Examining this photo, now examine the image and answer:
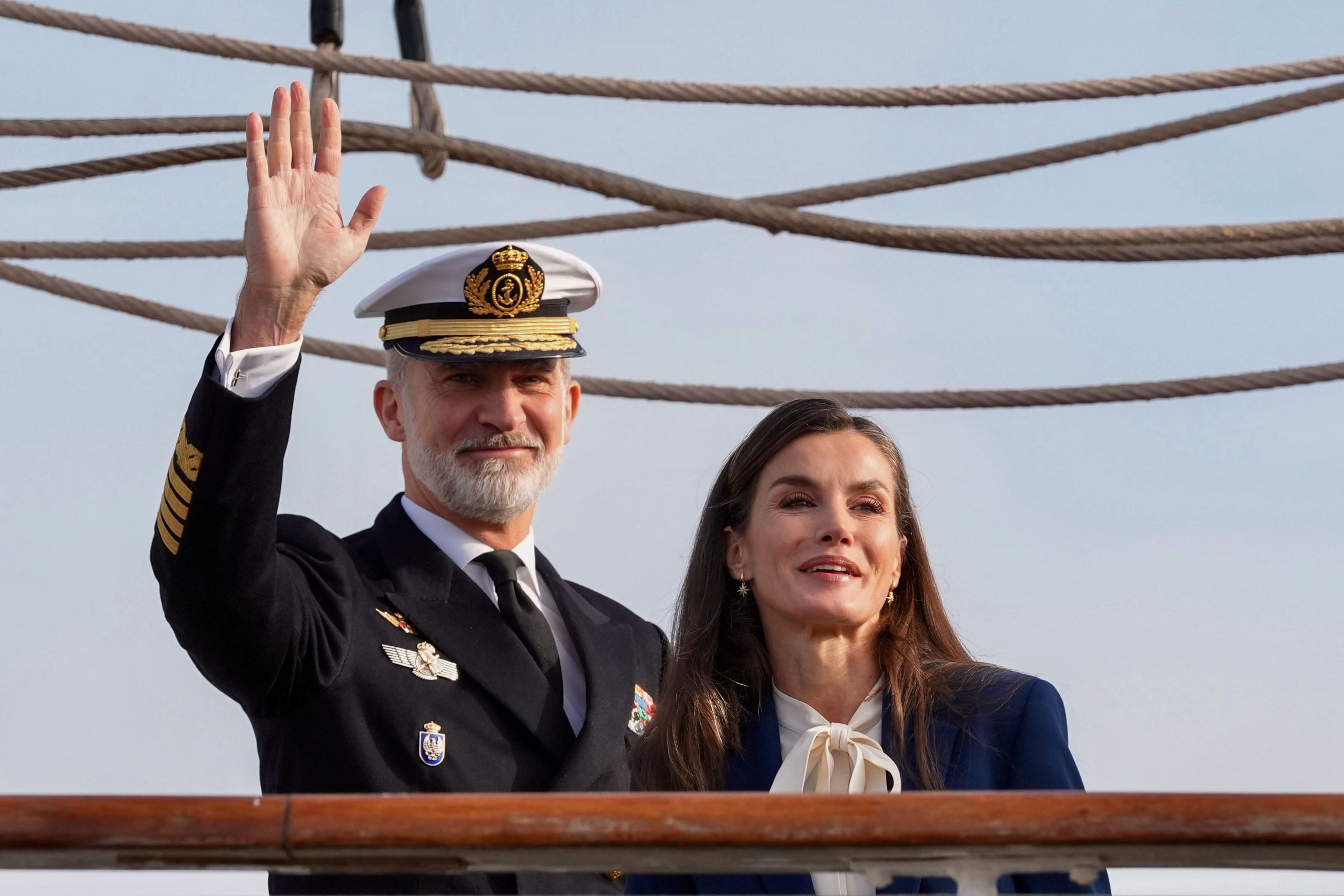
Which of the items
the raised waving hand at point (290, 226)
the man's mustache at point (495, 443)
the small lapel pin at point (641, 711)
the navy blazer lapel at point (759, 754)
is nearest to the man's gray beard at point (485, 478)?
the man's mustache at point (495, 443)

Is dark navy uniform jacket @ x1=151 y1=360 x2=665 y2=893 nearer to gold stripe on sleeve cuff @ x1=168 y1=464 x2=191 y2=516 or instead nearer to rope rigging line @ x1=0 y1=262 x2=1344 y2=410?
gold stripe on sleeve cuff @ x1=168 y1=464 x2=191 y2=516

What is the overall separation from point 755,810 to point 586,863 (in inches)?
5.8

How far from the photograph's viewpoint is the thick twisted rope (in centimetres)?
342

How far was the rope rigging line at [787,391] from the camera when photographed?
3.95 meters

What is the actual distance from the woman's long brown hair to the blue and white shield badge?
0.38 m

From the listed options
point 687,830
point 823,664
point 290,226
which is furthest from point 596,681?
point 687,830

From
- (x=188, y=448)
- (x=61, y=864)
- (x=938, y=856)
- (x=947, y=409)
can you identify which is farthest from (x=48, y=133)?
(x=938, y=856)

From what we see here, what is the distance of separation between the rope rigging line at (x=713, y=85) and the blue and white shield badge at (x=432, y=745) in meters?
1.31

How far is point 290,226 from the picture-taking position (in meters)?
2.60

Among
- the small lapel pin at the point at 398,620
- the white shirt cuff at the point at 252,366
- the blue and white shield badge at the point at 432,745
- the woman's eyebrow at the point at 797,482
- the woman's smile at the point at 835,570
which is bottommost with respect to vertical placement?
the blue and white shield badge at the point at 432,745

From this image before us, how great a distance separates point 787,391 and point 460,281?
0.98 m

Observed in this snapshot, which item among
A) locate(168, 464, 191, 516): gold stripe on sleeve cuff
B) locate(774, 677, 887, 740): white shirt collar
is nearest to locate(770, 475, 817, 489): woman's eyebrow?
locate(774, 677, 887, 740): white shirt collar

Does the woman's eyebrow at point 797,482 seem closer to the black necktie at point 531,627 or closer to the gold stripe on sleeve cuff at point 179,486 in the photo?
the black necktie at point 531,627

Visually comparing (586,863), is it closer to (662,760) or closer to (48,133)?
(662,760)
